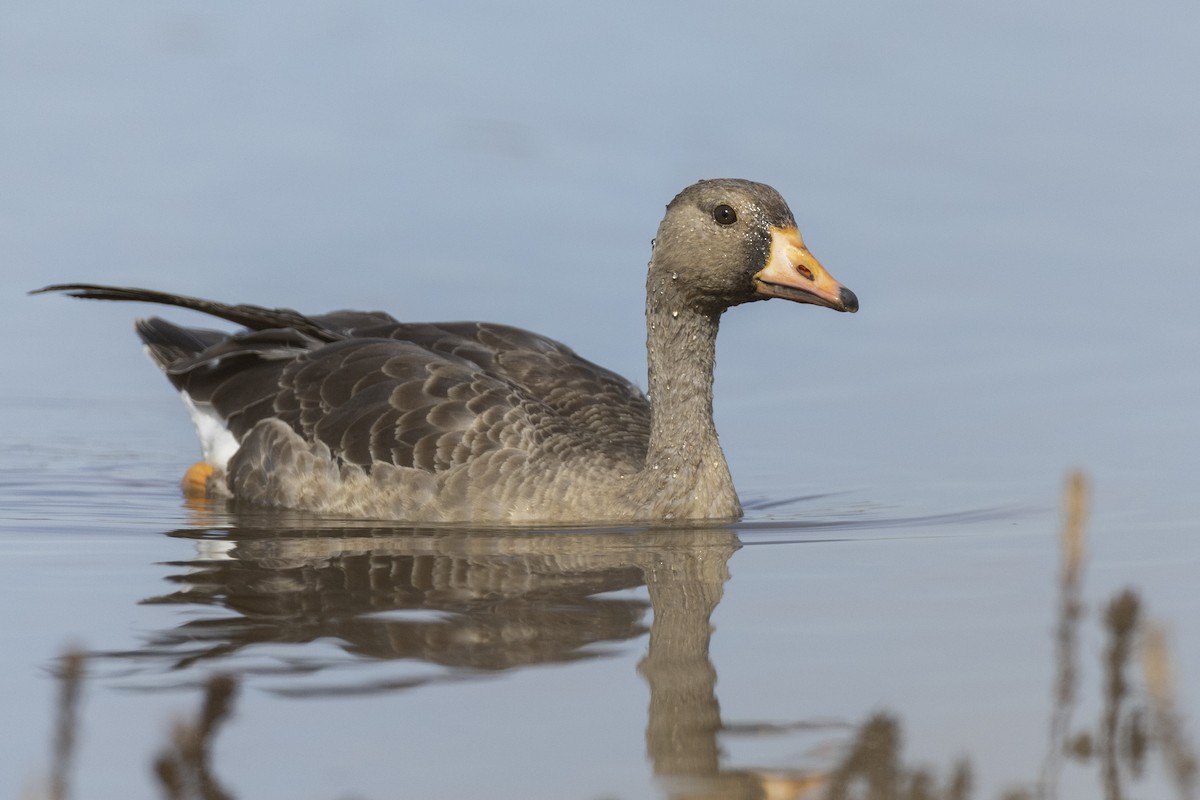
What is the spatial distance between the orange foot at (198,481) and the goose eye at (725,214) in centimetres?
409

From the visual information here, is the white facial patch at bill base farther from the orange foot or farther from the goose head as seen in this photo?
the goose head

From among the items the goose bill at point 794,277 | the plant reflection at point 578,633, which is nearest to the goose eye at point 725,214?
the goose bill at point 794,277

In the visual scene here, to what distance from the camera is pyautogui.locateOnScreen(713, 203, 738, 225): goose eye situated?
10070 mm

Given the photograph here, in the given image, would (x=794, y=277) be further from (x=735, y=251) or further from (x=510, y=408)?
(x=510, y=408)

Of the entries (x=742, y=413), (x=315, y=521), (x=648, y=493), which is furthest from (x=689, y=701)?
(x=742, y=413)

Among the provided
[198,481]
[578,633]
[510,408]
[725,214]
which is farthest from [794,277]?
[198,481]

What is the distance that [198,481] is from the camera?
11.9 m

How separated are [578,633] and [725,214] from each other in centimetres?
375

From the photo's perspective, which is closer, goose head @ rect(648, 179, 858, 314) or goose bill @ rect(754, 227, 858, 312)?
goose bill @ rect(754, 227, 858, 312)

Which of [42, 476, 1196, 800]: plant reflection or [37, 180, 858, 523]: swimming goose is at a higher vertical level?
[37, 180, 858, 523]: swimming goose

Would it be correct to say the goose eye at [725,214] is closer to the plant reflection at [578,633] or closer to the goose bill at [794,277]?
the goose bill at [794,277]

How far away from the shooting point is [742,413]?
546 inches

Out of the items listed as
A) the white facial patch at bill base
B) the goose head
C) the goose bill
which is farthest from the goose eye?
the white facial patch at bill base

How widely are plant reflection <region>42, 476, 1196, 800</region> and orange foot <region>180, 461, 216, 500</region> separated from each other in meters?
1.81
